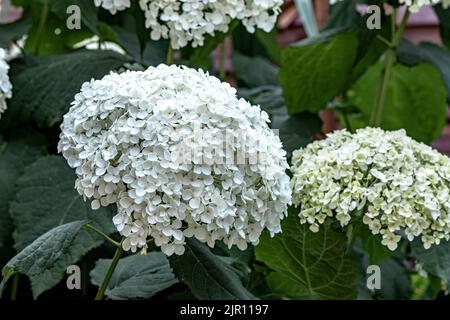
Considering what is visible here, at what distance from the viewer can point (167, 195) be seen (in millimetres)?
1143

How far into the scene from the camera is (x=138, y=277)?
1.50 meters

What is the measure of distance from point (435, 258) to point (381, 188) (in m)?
0.18

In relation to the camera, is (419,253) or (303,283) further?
(303,283)

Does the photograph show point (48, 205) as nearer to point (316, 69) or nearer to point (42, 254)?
point (42, 254)

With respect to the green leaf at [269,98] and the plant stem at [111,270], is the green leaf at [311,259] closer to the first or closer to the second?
the plant stem at [111,270]

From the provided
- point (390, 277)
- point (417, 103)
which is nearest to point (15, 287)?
point (390, 277)

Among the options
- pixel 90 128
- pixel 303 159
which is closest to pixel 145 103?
pixel 90 128

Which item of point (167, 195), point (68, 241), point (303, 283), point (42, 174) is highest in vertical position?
point (167, 195)

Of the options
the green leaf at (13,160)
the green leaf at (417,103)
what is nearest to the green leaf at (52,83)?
the green leaf at (13,160)

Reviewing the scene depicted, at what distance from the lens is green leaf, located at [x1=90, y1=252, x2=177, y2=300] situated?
1455mm

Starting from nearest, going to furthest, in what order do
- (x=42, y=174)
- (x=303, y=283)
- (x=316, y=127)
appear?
(x=303, y=283)
(x=42, y=174)
(x=316, y=127)

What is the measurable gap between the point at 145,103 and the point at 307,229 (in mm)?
386

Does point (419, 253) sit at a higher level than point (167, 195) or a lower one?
lower

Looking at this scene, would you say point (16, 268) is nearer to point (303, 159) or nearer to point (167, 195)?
point (167, 195)
